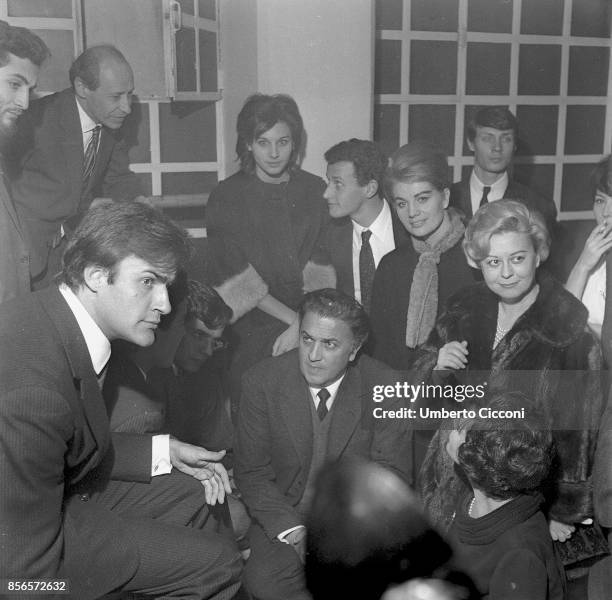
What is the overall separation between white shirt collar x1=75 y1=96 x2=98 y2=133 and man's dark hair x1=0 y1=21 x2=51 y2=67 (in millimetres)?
139

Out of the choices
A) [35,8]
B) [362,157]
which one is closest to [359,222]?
[362,157]

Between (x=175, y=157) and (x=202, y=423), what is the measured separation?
721mm

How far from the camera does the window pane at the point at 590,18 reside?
1989 mm

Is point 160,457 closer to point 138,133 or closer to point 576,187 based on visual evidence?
point 138,133

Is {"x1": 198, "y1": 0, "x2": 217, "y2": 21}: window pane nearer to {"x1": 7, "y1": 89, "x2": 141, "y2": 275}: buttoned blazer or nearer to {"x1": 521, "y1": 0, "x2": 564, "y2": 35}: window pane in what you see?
{"x1": 7, "y1": 89, "x2": 141, "y2": 275}: buttoned blazer

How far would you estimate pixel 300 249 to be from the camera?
2051mm

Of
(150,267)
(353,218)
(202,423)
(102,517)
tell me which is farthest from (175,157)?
(102,517)

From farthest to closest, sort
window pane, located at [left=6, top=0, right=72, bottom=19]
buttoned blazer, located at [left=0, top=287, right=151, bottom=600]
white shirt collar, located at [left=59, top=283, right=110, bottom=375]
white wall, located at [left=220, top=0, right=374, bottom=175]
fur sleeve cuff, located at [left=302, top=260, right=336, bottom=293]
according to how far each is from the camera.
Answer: fur sleeve cuff, located at [left=302, top=260, right=336, bottom=293], white wall, located at [left=220, top=0, right=374, bottom=175], window pane, located at [left=6, top=0, right=72, bottom=19], white shirt collar, located at [left=59, top=283, right=110, bottom=375], buttoned blazer, located at [left=0, top=287, right=151, bottom=600]

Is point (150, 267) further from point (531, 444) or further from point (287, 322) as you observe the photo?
point (531, 444)

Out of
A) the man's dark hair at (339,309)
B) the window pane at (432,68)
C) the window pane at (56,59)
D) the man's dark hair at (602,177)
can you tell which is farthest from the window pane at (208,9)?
the man's dark hair at (602,177)

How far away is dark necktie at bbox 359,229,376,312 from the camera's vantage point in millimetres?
2076

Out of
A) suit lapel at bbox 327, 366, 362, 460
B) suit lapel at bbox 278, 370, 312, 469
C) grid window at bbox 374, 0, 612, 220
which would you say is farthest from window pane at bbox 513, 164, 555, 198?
suit lapel at bbox 278, 370, 312, 469

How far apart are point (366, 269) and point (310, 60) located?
590mm

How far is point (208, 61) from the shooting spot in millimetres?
1873
